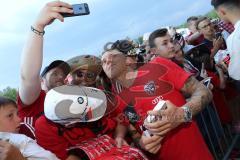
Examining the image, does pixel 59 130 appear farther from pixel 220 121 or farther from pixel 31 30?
pixel 220 121

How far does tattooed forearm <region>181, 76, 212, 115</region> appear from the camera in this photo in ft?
7.42

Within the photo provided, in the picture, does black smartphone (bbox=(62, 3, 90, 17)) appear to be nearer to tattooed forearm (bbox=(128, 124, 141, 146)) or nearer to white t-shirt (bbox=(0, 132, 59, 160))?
white t-shirt (bbox=(0, 132, 59, 160))

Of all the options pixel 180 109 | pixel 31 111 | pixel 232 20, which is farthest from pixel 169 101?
pixel 232 20

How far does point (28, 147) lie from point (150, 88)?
856mm

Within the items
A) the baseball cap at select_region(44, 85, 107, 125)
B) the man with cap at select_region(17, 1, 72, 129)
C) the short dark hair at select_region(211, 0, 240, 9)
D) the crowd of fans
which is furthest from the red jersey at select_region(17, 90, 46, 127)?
the short dark hair at select_region(211, 0, 240, 9)

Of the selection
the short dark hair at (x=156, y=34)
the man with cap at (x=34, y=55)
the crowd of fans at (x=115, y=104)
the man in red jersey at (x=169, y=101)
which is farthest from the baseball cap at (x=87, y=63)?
the short dark hair at (x=156, y=34)

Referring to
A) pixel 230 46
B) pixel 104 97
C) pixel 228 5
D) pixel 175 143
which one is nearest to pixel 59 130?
pixel 104 97

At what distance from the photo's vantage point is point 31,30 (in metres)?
2.03

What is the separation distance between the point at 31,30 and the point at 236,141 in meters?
3.44

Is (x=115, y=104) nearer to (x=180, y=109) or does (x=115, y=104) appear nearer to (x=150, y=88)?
(x=150, y=88)

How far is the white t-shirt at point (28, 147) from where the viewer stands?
1880 mm

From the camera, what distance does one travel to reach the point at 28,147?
193cm

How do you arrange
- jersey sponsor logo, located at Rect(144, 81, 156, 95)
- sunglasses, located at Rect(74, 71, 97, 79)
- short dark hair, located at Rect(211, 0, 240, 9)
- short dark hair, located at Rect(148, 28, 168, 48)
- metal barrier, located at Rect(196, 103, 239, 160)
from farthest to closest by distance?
short dark hair, located at Rect(148, 28, 168, 48), metal barrier, located at Rect(196, 103, 239, 160), short dark hair, located at Rect(211, 0, 240, 9), sunglasses, located at Rect(74, 71, 97, 79), jersey sponsor logo, located at Rect(144, 81, 156, 95)

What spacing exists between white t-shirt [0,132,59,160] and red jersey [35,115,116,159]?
108 mm
